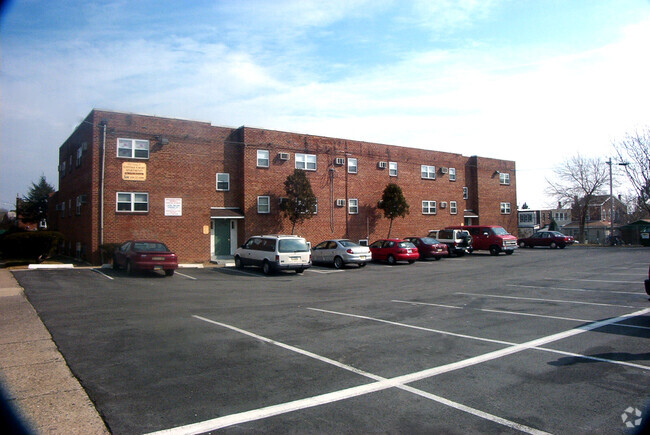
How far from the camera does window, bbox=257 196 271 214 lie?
89.2ft

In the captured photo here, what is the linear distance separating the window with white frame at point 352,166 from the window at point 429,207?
7.78 metres

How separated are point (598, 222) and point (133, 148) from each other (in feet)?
271

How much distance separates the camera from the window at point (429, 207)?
36.6 m

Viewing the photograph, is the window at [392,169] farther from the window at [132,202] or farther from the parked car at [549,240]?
the window at [132,202]

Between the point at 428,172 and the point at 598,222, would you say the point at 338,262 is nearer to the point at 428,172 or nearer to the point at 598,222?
the point at 428,172

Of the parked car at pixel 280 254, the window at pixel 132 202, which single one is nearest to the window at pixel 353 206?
the parked car at pixel 280 254

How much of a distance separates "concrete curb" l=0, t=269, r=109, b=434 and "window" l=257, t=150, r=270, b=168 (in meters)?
19.5

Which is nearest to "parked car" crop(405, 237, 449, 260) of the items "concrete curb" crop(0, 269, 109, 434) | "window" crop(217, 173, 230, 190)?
"window" crop(217, 173, 230, 190)

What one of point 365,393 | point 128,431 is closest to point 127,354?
point 128,431

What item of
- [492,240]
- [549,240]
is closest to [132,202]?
[492,240]

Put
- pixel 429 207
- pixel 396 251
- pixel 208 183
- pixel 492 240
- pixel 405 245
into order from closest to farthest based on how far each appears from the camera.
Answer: pixel 396 251, pixel 405 245, pixel 208 183, pixel 492 240, pixel 429 207

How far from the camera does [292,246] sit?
19938 mm

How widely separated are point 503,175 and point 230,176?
1127 inches

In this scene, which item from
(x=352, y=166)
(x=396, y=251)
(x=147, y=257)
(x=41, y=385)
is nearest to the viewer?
(x=41, y=385)
